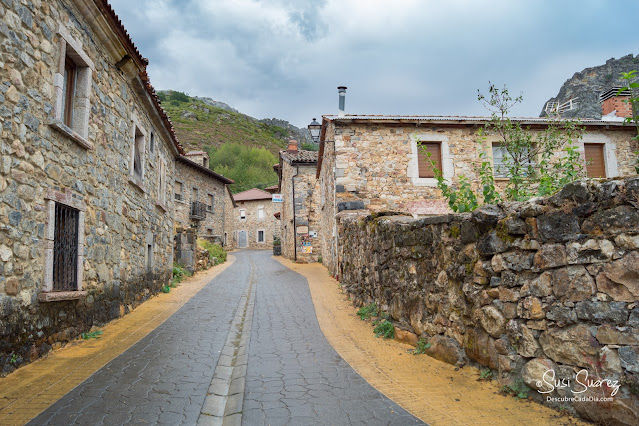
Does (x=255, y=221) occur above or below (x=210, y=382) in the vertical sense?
above

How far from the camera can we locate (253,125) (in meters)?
89.6

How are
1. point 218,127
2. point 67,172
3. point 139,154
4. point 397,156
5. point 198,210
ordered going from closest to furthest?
1. point 67,172
2. point 139,154
3. point 397,156
4. point 198,210
5. point 218,127

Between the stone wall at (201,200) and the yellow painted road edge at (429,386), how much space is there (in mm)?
19883

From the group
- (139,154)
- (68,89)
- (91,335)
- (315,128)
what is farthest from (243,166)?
(91,335)

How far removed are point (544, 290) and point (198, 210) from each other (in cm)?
2688

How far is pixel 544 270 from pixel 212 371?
361 cm

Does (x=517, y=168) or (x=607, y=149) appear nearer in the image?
(x=517, y=168)

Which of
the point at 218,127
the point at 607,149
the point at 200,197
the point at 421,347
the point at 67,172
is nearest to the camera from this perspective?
the point at 421,347

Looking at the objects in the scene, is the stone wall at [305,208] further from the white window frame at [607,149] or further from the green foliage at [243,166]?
the green foliage at [243,166]

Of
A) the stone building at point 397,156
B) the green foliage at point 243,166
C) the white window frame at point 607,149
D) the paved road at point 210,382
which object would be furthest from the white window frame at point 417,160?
the green foliage at point 243,166

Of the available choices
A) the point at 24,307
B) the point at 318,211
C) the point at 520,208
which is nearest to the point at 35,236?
the point at 24,307

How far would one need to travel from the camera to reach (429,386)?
4270mm

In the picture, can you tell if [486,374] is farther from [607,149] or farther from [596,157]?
[607,149]

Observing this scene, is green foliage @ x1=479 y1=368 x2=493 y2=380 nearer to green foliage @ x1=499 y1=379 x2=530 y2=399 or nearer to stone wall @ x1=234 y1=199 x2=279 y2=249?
green foliage @ x1=499 y1=379 x2=530 y2=399
